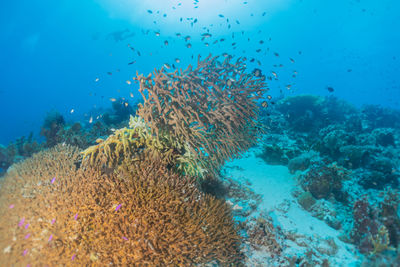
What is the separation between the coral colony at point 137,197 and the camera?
300cm

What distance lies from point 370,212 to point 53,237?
7220mm

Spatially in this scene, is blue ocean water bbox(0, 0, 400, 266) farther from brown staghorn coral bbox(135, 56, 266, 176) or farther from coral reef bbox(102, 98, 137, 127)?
brown staghorn coral bbox(135, 56, 266, 176)

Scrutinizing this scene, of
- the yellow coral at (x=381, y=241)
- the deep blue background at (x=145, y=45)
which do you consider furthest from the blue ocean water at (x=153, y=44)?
the yellow coral at (x=381, y=241)

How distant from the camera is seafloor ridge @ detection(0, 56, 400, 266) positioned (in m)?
3.09

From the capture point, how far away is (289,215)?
584cm

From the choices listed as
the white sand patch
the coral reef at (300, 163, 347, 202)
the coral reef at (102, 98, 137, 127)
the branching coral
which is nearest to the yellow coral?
the white sand patch

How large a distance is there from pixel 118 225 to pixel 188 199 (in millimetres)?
1289

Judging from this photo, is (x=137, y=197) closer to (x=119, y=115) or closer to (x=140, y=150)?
(x=140, y=150)

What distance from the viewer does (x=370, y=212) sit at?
A: 5.19 meters

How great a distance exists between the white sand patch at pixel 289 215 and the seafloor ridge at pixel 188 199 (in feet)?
0.13

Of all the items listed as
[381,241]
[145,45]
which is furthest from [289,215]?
[145,45]

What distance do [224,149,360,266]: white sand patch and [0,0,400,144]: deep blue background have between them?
92259 millimetres

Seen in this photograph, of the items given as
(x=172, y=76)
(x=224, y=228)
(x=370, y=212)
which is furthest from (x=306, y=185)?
(x=172, y=76)

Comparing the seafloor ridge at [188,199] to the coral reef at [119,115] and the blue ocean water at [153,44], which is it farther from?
the blue ocean water at [153,44]
